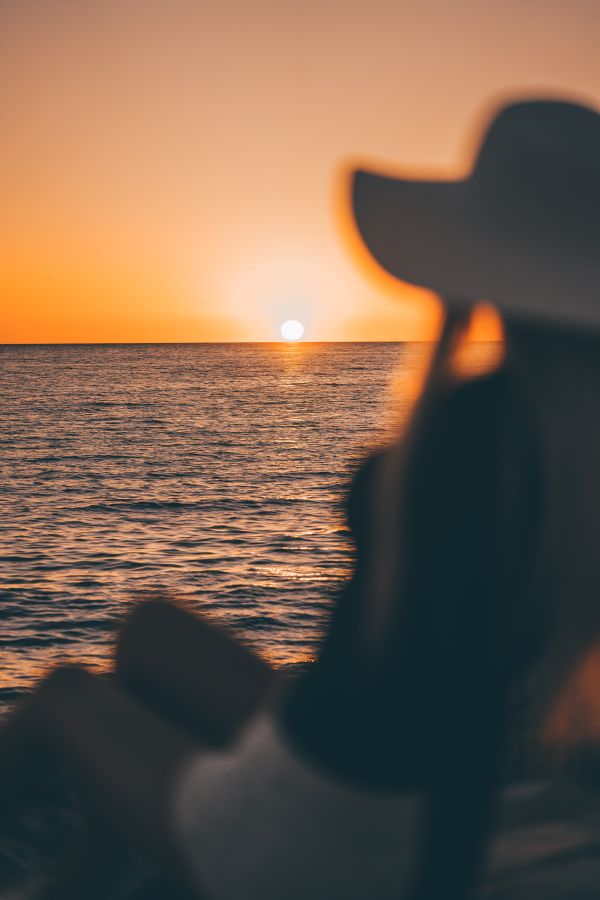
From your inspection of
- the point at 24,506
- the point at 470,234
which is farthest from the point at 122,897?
the point at 24,506

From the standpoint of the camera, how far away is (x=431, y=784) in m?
1.63

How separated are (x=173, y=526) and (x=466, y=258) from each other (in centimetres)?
1728

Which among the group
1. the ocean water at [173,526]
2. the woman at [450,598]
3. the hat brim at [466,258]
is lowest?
the ocean water at [173,526]

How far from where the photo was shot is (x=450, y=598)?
154 cm

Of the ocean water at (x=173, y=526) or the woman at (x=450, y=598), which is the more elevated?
the woman at (x=450, y=598)

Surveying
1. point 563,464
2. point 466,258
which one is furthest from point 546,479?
point 466,258

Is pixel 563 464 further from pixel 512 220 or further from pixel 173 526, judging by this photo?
pixel 173 526

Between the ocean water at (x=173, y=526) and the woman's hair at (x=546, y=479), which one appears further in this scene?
the ocean water at (x=173, y=526)

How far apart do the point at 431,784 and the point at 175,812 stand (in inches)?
21.6

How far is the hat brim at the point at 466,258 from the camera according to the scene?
1484mm

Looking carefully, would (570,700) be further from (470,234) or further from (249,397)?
(249,397)

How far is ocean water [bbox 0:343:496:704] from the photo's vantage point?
10.3m

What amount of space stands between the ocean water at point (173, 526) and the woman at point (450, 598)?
0.38 ft

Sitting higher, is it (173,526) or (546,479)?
(546,479)
